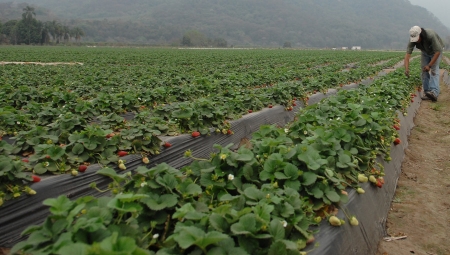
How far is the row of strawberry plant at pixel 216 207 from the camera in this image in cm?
174

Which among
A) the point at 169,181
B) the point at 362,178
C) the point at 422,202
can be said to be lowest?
the point at 422,202

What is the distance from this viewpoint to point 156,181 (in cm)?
223

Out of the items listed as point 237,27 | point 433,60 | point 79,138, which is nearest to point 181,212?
point 79,138

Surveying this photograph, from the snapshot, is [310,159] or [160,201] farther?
[310,159]

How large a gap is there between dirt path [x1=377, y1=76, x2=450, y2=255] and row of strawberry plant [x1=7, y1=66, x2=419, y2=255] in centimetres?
49

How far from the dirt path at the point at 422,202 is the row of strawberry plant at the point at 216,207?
49 centimetres

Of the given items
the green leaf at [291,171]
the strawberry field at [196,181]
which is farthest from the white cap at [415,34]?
the green leaf at [291,171]

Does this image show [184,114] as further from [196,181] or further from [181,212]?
[181,212]

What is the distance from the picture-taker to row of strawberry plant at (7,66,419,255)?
1742 millimetres

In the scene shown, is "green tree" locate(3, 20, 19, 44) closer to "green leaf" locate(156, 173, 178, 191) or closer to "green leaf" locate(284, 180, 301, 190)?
"green leaf" locate(156, 173, 178, 191)

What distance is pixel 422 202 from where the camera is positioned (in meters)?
3.84

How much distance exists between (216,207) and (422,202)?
2.63m

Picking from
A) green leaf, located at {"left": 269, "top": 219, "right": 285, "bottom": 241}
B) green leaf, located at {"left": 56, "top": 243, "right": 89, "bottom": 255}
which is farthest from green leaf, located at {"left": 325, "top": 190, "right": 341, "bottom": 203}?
green leaf, located at {"left": 56, "top": 243, "right": 89, "bottom": 255}

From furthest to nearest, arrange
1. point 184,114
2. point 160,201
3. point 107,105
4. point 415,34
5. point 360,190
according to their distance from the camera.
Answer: point 415,34
point 107,105
point 184,114
point 360,190
point 160,201
